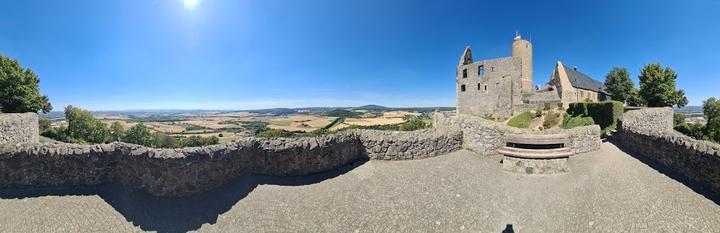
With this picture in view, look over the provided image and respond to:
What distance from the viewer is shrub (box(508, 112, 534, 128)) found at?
28.6 metres

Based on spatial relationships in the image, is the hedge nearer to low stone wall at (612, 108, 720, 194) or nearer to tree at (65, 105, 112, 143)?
low stone wall at (612, 108, 720, 194)

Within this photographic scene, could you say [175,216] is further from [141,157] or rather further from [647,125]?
[647,125]

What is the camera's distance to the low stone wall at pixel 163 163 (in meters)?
8.57

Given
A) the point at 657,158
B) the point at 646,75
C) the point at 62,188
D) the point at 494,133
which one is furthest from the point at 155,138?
the point at 646,75

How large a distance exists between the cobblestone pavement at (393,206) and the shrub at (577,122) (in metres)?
15.5

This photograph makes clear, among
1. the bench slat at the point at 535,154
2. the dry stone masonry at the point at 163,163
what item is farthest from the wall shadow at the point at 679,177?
the dry stone masonry at the point at 163,163

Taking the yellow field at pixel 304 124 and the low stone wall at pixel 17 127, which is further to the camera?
the yellow field at pixel 304 124

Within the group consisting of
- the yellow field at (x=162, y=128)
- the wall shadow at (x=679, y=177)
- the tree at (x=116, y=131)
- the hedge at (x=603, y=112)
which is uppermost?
the hedge at (x=603, y=112)

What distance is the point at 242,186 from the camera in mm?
9211

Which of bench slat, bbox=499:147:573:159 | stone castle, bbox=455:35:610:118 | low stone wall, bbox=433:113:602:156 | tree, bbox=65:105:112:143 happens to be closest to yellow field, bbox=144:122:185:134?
tree, bbox=65:105:112:143

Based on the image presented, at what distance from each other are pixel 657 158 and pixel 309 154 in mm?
13108

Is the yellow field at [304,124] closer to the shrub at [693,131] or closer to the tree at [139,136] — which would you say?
the tree at [139,136]

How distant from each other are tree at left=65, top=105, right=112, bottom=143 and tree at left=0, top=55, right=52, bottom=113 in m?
18.5

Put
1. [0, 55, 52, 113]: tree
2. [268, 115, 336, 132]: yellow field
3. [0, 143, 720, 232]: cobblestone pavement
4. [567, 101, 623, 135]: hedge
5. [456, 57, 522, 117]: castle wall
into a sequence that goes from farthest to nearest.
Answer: [268, 115, 336, 132]: yellow field
[456, 57, 522, 117]: castle wall
[0, 55, 52, 113]: tree
[567, 101, 623, 135]: hedge
[0, 143, 720, 232]: cobblestone pavement
